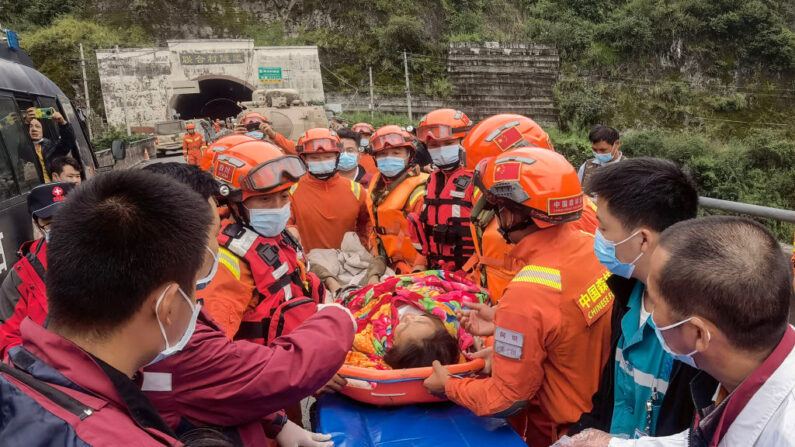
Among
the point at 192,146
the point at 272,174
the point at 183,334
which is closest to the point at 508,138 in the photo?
the point at 272,174

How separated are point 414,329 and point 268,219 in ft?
3.46

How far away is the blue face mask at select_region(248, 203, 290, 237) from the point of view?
286 cm

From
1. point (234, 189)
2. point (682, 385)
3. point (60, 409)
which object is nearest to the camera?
point (60, 409)

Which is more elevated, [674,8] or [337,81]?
[674,8]

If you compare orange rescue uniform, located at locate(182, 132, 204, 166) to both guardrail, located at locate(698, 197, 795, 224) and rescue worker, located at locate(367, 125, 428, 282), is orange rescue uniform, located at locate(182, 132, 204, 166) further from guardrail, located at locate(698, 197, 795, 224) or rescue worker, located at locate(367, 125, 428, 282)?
guardrail, located at locate(698, 197, 795, 224)

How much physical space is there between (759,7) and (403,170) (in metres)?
35.0

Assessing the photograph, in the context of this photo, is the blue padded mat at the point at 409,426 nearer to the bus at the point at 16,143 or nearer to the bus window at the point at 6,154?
the bus at the point at 16,143

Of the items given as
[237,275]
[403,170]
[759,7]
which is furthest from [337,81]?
[237,275]

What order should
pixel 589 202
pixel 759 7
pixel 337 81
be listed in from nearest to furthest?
1. pixel 589 202
2. pixel 759 7
3. pixel 337 81

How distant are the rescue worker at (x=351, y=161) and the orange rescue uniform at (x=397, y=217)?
195 centimetres

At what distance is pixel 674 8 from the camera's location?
31.1 m

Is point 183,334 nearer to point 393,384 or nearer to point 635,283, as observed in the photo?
point 393,384

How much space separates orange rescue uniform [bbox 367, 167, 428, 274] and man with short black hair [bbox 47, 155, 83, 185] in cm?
332

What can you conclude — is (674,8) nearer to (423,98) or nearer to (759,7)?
(759,7)
